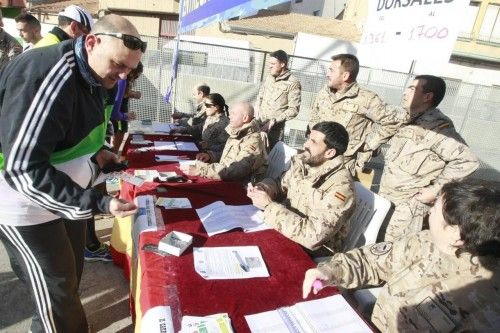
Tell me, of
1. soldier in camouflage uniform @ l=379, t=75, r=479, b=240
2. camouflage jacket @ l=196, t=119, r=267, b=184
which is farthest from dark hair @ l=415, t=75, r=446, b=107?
camouflage jacket @ l=196, t=119, r=267, b=184

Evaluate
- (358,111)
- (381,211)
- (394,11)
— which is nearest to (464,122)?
(358,111)

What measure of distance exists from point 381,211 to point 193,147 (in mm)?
2166

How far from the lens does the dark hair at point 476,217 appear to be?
1383mm

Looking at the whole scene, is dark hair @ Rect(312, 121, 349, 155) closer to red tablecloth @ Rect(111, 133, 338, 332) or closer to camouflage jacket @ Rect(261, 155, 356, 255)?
camouflage jacket @ Rect(261, 155, 356, 255)

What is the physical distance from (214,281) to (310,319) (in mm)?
442

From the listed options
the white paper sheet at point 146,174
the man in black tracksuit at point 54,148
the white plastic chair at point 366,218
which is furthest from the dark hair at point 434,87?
the man in black tracksuit at point 54,148

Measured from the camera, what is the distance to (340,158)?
2301 millimetres

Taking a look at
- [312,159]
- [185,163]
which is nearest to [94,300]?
[185,163]

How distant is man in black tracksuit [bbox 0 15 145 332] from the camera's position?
1.35m

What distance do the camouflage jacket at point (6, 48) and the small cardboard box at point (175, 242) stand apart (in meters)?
4.20

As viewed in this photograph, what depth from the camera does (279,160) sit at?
3.80 m

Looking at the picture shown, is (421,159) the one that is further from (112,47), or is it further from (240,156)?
(112,47)

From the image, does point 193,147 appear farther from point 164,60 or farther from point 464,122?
point 464,122

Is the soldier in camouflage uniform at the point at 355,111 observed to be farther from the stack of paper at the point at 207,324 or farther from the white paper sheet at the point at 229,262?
the stack of paper at the point at 207,324
